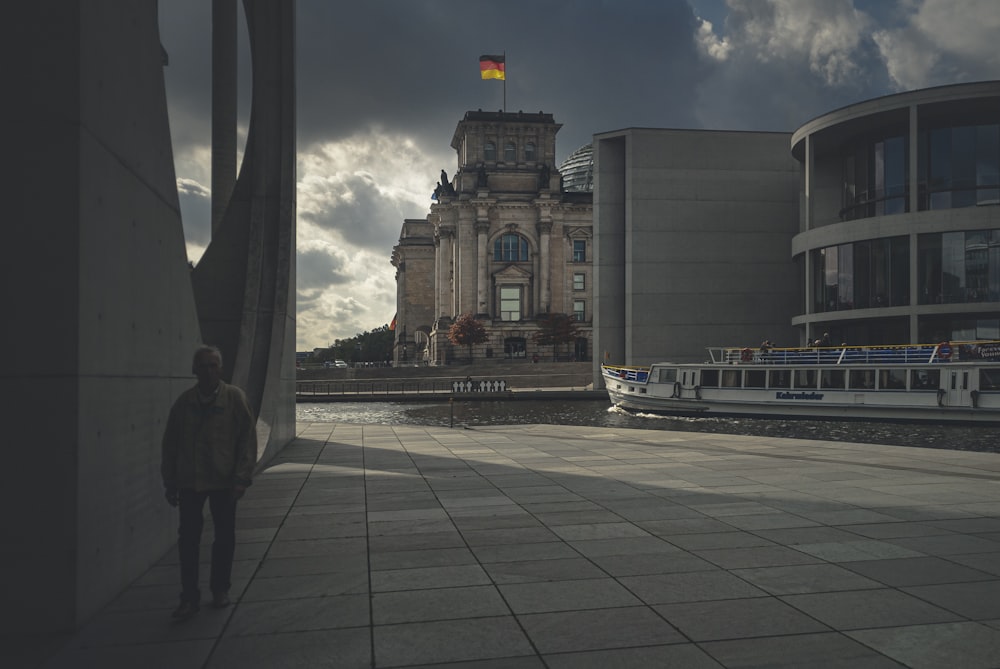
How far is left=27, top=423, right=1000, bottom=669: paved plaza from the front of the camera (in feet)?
17.9

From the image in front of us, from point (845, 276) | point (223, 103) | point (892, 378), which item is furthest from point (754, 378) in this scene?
point (223, 103)

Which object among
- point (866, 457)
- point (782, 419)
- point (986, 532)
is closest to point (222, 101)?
point (866, 457)

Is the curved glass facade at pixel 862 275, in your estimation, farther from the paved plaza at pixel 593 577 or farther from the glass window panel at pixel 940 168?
the paved plaza at pixel 593 577

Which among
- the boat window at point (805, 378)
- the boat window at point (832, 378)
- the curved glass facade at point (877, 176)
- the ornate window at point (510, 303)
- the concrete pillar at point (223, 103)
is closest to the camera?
the concrete pillar at point (223, 103)

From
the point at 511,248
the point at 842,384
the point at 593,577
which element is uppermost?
the point at 511,248

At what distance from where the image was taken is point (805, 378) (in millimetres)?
39469

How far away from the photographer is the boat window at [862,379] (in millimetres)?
37594

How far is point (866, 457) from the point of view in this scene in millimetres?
15977

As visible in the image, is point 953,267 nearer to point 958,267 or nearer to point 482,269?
point 958,267

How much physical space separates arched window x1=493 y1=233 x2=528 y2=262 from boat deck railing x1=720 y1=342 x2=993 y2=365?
6827 cm

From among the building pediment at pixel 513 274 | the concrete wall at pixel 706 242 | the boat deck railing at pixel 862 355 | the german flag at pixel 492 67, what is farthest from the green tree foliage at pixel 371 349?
the boat deck railing at pixel 862 355

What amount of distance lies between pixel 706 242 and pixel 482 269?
177 feet

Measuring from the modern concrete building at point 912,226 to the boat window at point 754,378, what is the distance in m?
9.29

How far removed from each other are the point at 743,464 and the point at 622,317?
4397cm
